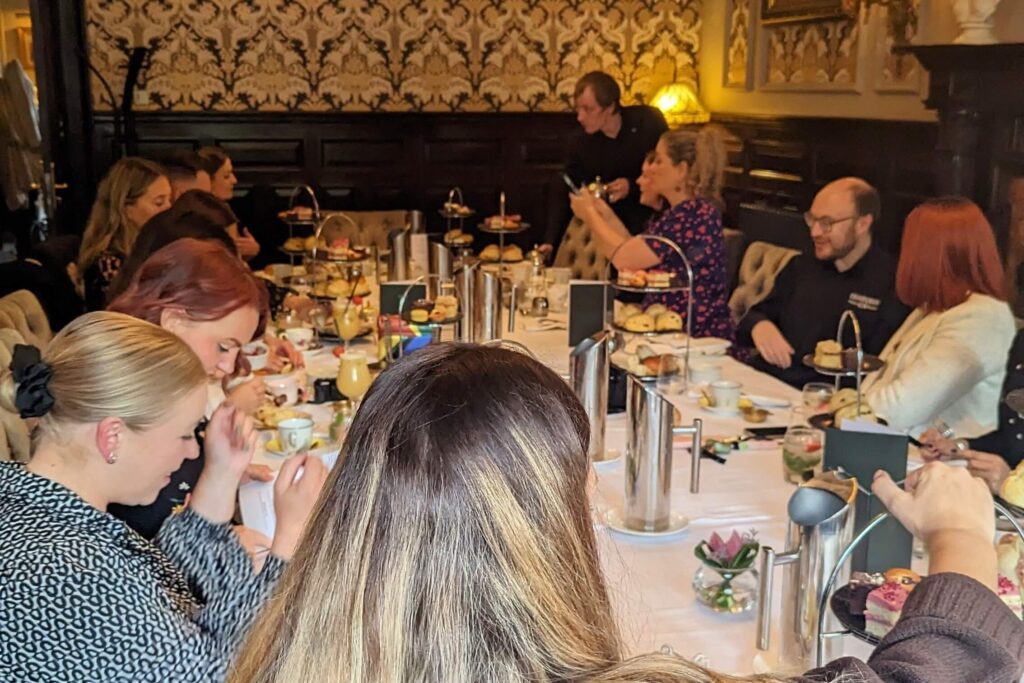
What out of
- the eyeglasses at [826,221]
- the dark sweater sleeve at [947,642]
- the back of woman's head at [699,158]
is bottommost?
the dark sweater sleeve at [947,642]

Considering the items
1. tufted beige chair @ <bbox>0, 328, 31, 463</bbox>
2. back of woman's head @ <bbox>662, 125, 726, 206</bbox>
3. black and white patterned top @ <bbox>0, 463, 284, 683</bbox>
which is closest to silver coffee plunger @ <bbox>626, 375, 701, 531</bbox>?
black and white patterned top @ <bbox>0, 463, 284, 683</bbox>

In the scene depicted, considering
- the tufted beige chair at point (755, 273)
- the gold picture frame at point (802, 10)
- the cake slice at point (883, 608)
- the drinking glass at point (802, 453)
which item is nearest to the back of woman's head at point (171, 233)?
the drinking glass at point (802, 453)

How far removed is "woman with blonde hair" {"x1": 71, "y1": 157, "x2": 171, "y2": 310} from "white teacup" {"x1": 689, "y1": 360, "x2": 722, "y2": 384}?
203 centimetres

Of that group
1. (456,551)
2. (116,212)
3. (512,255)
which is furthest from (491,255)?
(456,551)

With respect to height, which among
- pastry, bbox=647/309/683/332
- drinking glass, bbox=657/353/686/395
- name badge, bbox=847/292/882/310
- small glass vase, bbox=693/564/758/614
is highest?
name badge, bbox=847/292/882/310

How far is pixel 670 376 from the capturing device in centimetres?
286

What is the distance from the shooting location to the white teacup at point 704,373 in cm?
285

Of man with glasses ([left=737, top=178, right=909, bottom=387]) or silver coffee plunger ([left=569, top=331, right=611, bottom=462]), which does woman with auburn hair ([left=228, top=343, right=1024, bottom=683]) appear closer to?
silver coffee plunger ([left=569, top=331, right=611, bottom=462])

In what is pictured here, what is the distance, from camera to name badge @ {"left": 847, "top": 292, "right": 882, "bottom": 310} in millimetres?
3131

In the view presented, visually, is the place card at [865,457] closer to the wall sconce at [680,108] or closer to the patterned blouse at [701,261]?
the patterned blouse at [701,261]

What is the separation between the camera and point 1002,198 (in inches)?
162

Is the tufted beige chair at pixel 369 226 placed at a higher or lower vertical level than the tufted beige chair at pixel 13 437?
higher

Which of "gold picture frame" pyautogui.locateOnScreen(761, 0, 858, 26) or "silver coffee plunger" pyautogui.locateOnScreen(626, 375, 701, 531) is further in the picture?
"gold picture frame" pyautogui.locateOnScreen(761, 0, 858, 26)

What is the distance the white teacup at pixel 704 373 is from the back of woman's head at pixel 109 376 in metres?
1.61
